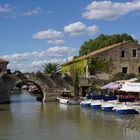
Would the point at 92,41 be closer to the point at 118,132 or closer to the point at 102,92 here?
the point at 102,92

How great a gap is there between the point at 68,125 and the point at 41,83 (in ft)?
102

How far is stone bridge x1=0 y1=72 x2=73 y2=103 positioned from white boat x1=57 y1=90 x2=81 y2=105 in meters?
2.47

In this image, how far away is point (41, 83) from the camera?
72.1 meters

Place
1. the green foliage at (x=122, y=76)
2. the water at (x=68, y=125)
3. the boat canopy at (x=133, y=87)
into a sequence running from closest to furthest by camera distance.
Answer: the water at (x=68, y=125) < the boat canopy at (x=133, y=87) < the green foliage at (x=122, y=76)

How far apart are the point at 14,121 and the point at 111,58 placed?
104ft

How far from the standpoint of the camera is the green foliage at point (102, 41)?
9675 centimetres

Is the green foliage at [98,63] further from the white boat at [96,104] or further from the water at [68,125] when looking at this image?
the water at [68,125]

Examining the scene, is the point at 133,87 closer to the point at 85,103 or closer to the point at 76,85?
the point at 85,103

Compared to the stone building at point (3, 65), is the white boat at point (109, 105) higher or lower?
lower

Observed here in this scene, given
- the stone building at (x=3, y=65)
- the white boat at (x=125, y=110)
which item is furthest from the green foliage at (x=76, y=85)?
the white boat at (x=125, y=110)

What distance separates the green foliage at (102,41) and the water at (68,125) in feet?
142

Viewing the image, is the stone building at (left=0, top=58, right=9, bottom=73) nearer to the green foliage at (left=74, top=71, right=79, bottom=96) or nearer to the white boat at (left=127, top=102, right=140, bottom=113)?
the green foliage at (left=74, top=71, right=79, bottom=96)

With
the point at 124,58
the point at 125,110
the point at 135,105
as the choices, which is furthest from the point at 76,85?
the point at 125,110

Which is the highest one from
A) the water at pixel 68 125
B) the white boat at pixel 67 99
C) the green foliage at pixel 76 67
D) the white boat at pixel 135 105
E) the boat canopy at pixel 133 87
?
the green foliage at pixel 76 67
